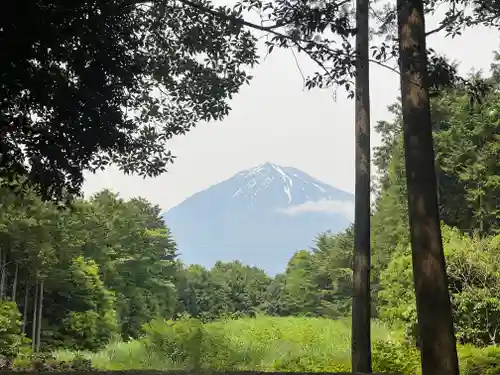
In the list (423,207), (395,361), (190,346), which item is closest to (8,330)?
(190,346)

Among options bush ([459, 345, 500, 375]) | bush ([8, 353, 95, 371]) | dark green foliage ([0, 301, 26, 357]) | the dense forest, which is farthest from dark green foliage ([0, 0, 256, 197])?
dark green foliage ([0, 301, 26, 357])

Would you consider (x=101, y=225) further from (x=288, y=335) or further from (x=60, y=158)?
(x=60, y=158)

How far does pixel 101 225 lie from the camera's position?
95.4ft

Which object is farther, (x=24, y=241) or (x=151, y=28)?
(x=24, y=241)

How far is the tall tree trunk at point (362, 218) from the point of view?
23.2ft

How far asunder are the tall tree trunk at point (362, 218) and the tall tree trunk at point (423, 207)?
8.12 ft

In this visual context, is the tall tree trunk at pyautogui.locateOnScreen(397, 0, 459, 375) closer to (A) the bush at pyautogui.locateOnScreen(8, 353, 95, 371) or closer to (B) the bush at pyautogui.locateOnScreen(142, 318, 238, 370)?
(B) the bush at pyautogui.locateOnScreen(142, 318, 238, 370)

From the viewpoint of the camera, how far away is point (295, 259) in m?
44.7

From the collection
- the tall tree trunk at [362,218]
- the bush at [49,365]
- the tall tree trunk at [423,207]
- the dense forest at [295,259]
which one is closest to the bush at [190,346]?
the dense forest at [295,259]

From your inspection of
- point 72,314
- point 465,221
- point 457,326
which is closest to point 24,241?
point 72,314

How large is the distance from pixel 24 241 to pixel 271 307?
29.2 meters

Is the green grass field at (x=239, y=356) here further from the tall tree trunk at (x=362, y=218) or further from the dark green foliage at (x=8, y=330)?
the dark green foliage at (x=8, y=330)

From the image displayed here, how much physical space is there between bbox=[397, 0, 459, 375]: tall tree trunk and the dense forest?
6.58 ft

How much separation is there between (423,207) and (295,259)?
135 ft
